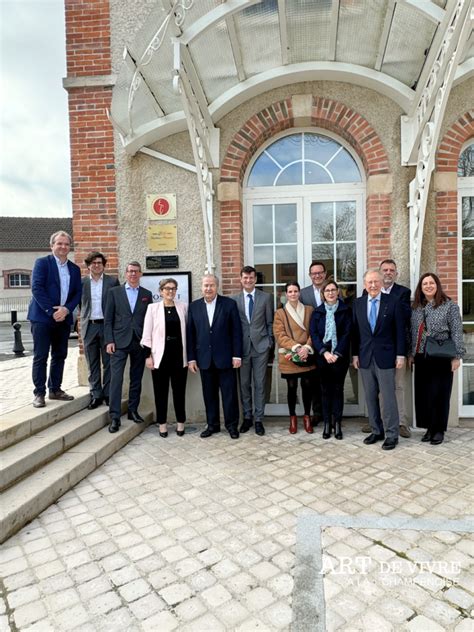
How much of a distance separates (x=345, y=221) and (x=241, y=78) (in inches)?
86.1

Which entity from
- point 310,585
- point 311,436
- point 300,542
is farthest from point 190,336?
point 310,585

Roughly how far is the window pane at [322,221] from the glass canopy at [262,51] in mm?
1468

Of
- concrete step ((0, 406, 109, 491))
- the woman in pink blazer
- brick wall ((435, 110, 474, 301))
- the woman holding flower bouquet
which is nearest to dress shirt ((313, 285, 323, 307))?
the woman holding flower bouquet

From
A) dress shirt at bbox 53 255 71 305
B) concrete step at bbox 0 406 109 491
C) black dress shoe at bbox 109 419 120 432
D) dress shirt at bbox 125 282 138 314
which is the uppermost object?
dress shirt at bbox 53 255 71 305

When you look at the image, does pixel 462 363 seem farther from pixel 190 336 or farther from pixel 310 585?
pixel 310 585

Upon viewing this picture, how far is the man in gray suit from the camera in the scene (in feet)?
16.8

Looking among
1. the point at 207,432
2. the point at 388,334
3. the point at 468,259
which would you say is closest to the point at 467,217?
the point at 468,259

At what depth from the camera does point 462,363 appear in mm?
5551

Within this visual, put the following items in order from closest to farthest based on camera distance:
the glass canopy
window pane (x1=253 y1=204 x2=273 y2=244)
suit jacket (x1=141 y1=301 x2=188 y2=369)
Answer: the glass canopy < suit jacket (x1=141 y1=301 x2=188 y2=369) < window pane (x1=253 y1=204 x2=273 y2=244)

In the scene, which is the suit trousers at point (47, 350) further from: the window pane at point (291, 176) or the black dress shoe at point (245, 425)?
the window pane at point (291, 176)

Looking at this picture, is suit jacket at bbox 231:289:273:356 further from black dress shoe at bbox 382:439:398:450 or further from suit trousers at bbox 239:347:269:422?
black dress shoe at bbox 382:439:398:450

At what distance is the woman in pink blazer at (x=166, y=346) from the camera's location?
4.86 meters

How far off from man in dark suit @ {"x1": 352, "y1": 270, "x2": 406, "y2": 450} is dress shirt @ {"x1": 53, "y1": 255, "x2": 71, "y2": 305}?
3.25 meters

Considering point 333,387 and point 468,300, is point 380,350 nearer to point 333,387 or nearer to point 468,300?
point 333,387
